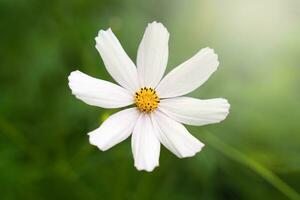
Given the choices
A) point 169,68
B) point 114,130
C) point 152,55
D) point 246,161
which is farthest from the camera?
point 169,68

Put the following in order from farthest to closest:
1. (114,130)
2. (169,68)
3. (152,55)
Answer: (169,68), (152,55), (114,130)

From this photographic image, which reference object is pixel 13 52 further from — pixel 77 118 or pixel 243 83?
pixel 243 83

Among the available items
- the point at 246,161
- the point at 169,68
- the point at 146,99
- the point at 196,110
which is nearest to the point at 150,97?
the point at 146,99

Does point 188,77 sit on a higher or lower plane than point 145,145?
higher

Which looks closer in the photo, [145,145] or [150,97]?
[145,145]

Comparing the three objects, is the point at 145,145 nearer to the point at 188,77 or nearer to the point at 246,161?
the point at 188,77

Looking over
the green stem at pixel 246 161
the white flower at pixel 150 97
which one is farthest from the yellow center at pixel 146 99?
the green stem at pixel 246 161

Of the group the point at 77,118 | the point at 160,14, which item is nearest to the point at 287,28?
the point at 160,14

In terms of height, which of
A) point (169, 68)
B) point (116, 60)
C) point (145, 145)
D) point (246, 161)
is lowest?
point (145, 145)
